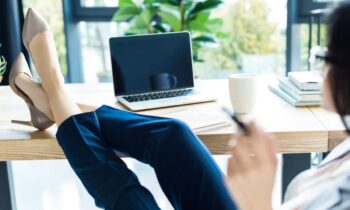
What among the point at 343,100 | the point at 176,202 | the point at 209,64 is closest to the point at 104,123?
the point at 176,202

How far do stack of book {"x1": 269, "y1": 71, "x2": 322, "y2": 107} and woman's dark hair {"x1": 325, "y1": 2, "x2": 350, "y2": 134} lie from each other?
62 centimetres

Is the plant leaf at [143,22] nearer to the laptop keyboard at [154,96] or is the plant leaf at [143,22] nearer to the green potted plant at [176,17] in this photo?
the green potted plant at [176,17]

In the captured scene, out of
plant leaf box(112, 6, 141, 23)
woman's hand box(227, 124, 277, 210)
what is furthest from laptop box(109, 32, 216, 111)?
plant leaf box(112, 6, 141, 23)

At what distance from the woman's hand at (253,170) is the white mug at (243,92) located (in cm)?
41

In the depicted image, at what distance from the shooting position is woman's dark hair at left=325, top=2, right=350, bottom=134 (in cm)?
64

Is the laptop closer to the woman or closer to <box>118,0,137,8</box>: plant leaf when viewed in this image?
the woman

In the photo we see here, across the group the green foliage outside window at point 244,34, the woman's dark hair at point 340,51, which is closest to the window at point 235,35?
A: the green foliage outside window at point 244,34

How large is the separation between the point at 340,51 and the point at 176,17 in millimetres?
2050

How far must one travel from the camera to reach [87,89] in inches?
61.6

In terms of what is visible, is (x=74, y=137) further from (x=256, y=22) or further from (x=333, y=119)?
(x=256, y=22)

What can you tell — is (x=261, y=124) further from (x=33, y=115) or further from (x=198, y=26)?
(x=198, y=26)

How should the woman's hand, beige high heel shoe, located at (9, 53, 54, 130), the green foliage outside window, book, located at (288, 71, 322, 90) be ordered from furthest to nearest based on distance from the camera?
the green foliage outside window < book, located at (288, 71, 322, 90) < beige high heel shoe, located at (9, 53, 54, 130) < the woman's hand

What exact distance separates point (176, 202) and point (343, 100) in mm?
569

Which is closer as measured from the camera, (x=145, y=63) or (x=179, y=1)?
(x=145, y=63)
